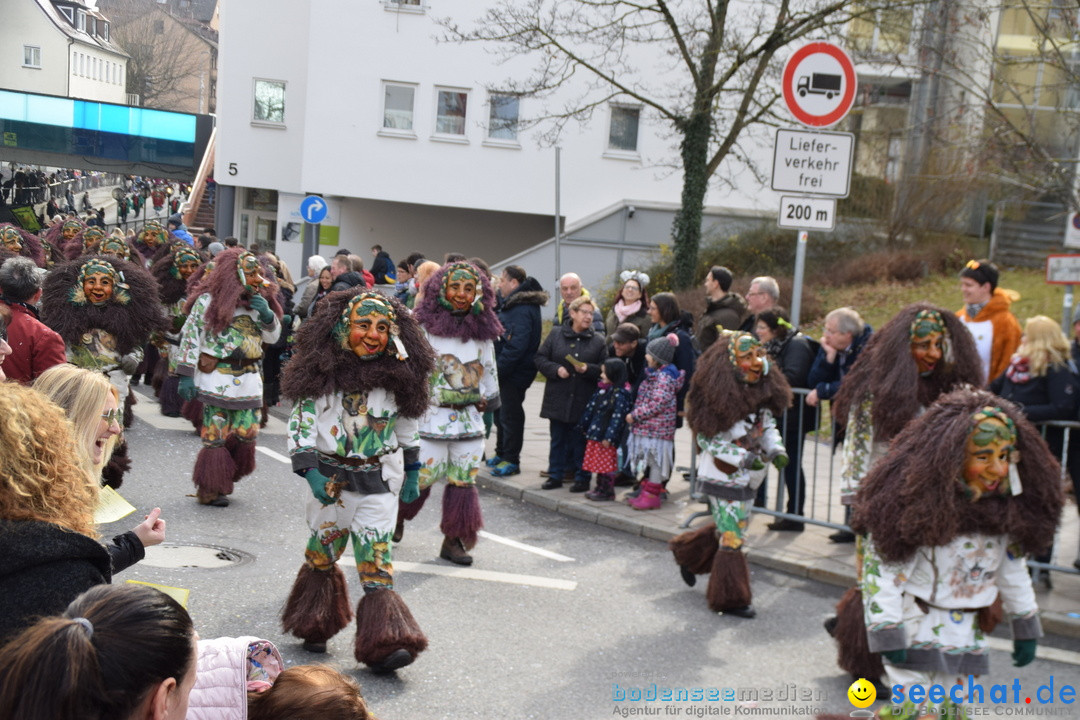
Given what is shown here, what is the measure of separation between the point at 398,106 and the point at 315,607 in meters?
26.3

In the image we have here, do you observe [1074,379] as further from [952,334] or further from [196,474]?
[196,474]

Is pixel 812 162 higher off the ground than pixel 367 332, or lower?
higher

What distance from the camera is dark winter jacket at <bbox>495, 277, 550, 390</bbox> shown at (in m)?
10.9

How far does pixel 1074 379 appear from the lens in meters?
7.66

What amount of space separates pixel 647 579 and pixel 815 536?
174 centimetres

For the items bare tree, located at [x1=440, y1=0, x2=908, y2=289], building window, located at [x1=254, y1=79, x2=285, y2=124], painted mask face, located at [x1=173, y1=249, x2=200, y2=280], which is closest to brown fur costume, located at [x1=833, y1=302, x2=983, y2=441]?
painted mask face, located at [x1=173, y1=249, x2=200, y2=280]

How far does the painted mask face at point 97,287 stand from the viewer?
Result: 9469 mm

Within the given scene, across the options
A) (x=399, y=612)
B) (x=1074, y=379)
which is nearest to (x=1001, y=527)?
(x=399, y=612)

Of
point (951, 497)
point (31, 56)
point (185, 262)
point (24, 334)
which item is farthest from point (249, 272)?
point (31, 56)

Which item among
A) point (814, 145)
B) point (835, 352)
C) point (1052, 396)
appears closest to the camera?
point (1052, 396)

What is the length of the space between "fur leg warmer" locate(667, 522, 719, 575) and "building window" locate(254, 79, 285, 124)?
92.2 ft

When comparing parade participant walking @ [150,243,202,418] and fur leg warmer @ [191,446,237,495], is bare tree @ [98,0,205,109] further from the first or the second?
fur leg warmer @ [191,446,237,495]

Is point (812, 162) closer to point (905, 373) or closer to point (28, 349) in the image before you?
point (905, 373)

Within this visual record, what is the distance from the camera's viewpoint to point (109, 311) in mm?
9570
